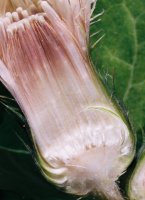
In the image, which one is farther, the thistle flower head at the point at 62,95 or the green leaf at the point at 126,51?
the green leaf at the point at 126,51

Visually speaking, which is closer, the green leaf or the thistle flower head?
the thistle flower head

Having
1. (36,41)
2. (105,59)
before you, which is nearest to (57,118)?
(36,41)

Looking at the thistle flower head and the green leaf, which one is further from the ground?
the thistle flower head

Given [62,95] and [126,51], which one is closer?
[62,95]

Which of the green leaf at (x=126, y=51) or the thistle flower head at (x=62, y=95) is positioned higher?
the thistle flower head at (x=62, y=95)
